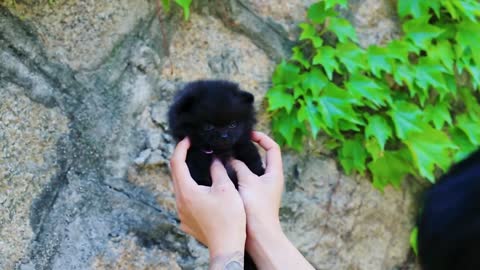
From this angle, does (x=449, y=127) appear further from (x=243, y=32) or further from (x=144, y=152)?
(x=144, y=152)

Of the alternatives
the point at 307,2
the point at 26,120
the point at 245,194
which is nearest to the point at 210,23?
the point at 307,2

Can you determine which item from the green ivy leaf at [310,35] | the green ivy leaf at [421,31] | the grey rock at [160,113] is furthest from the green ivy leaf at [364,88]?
the grey rock at [160,113]

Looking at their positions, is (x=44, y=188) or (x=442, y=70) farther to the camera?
(x=442, y=70)

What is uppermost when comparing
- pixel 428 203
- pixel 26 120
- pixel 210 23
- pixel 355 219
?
pixel 428 203

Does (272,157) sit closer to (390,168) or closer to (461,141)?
(390,168)

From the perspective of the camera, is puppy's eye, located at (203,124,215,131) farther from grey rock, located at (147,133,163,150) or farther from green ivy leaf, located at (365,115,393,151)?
green ivy leaf, located at (365,115,393,151)

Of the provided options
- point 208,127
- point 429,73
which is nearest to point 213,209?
point 208,127

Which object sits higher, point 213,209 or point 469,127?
point 213,209
